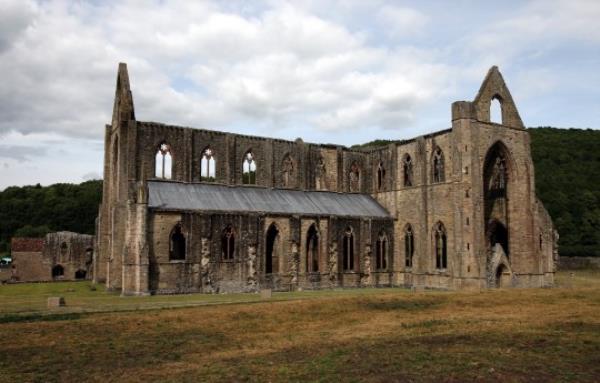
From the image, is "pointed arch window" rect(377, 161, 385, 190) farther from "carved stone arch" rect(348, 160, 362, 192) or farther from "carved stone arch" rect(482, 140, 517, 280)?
"carved stone arch" rect(482, 140, 517, 280)

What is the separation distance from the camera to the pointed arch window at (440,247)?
135ft

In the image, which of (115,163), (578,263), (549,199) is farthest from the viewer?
(549,199)

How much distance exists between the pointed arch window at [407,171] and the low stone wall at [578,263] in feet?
103

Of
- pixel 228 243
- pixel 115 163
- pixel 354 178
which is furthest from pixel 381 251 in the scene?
pixel 115 163

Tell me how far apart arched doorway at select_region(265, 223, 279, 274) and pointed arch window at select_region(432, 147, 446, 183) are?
508 inches

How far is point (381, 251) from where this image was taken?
44844mm

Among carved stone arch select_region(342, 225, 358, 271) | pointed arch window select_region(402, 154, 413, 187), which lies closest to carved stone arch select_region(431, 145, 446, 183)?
pointed arch window select_region(402, 154, 413, 187)

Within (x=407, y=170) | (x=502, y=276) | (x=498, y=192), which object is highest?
(x=407, y=170)

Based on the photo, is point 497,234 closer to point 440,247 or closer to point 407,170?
point 440,247

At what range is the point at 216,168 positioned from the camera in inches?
1699

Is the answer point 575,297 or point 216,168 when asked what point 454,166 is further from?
point 216,168

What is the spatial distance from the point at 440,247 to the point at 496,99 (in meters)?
12.0

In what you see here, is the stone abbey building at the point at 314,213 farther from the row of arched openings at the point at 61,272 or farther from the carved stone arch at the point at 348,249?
the row of arched openings at the point at 61,272

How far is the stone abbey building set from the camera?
36375 mm
